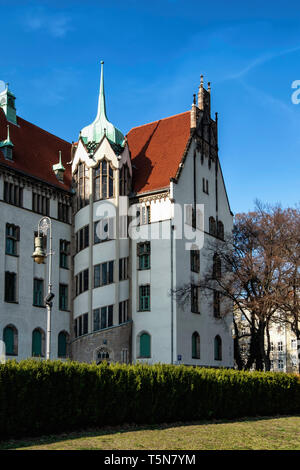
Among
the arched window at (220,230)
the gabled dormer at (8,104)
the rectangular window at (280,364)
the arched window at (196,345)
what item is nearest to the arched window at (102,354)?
the arched window at (196,345)

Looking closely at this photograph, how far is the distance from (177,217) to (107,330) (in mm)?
10080

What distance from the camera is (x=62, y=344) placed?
46.9m

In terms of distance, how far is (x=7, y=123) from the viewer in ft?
164

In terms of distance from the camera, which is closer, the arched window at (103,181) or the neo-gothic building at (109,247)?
the neo-gothic building at (109,247)

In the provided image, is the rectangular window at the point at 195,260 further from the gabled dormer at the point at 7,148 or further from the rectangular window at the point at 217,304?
the gabled dormer at the point at 7,148

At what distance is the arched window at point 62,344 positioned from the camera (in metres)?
46.5

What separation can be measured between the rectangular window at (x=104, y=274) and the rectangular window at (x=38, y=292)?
4.04 meters

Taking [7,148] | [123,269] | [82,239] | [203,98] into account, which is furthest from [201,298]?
[7,148]

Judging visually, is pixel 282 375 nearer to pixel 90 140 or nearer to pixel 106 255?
pixel 106 255

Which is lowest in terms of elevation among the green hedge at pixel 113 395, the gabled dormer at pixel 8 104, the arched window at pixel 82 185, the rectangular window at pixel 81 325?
the green hedge at pixel 113 395

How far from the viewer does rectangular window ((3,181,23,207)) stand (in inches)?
1716

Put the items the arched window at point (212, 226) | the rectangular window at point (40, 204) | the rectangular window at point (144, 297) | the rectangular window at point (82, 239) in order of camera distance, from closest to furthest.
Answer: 1. the rectangular window at point (40, 204)
2. the rectangular window at point (144, 297)
3. the rectangular window at point (82, 239)
4. the arched window at point (212, 226)
